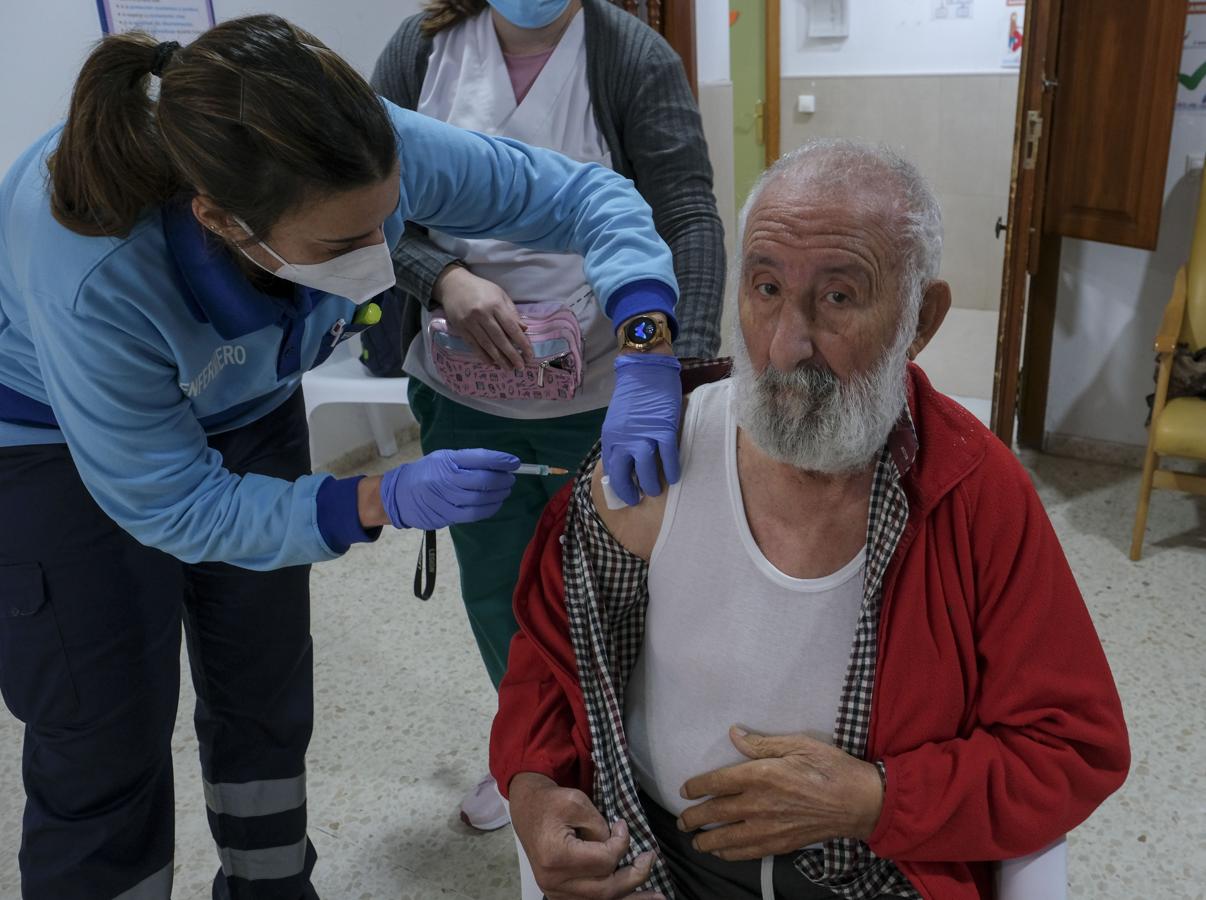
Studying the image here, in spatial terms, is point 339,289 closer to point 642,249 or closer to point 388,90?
point 642,249

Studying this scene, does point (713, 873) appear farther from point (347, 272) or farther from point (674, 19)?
point (674, 19)

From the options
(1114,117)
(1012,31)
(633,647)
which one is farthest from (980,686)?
(1012,31)

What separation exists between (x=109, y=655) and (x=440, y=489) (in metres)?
0.48

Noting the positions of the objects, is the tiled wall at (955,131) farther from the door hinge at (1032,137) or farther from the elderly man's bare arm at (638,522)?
the elderly man's bare arm at (638,522)

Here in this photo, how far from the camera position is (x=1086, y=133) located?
9.92 feet

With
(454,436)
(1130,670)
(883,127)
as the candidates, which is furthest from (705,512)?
(883,127)

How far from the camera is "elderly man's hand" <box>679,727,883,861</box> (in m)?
1.08

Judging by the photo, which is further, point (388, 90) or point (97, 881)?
point (388, 90)

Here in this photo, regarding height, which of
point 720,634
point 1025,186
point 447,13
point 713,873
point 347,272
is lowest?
point 713,873

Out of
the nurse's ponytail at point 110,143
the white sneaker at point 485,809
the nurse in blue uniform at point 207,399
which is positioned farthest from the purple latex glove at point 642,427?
the white sneaker at point 485,809

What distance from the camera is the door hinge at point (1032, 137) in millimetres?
2982

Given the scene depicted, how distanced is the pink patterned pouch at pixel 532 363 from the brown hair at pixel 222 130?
0.49m

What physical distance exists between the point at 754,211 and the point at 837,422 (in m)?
0.24

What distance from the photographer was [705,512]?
3.90 ft
